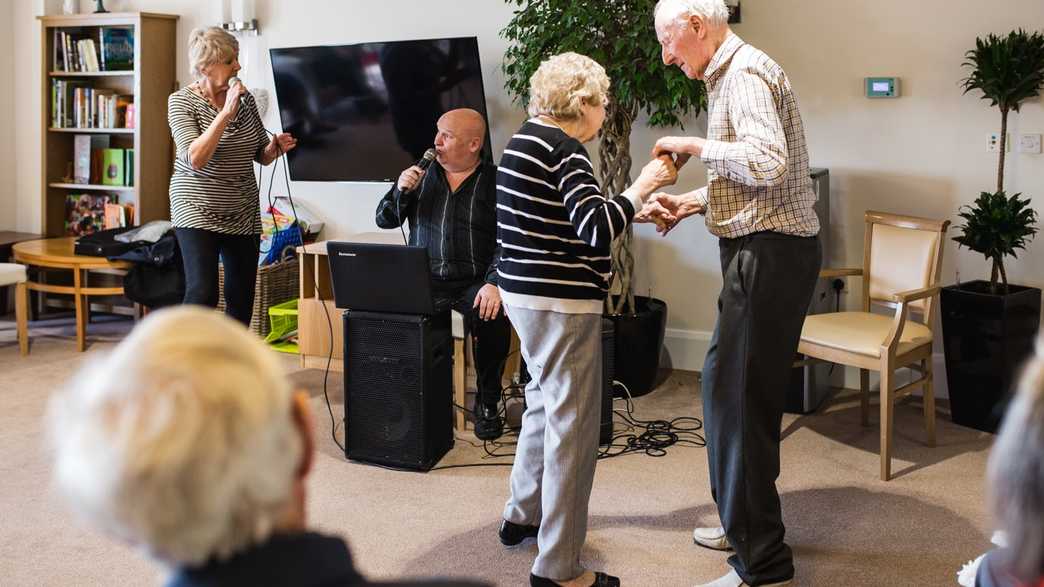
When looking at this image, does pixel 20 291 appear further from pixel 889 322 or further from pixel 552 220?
pixel 889 322

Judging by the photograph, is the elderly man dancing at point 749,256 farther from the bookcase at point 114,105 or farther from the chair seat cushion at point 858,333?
the bookcase at point 114,105

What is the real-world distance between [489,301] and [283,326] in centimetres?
202

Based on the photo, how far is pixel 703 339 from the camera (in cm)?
483

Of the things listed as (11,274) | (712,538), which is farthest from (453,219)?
(11,274)

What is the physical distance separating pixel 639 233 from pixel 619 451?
1477mm

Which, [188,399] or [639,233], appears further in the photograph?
[639,233]

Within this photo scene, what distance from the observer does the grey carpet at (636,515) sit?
276 centimetres

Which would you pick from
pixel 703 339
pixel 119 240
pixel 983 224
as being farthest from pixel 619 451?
pixel 119 240

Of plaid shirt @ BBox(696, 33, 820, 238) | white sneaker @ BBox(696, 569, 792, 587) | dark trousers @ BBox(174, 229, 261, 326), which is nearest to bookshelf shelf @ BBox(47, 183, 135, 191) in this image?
dark trousers @ BBox(174, 229, 261, 326)

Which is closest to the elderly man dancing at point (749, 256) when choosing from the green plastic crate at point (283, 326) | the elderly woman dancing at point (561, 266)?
the elderly woman dancing at point (561, 266)

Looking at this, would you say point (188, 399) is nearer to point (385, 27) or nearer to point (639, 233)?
point (639, 233)

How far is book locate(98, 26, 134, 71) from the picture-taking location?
5770 millimetres

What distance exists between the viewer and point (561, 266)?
2430 mm

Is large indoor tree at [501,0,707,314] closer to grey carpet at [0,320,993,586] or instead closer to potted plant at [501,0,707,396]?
potted plant at [501,0,707,396]
